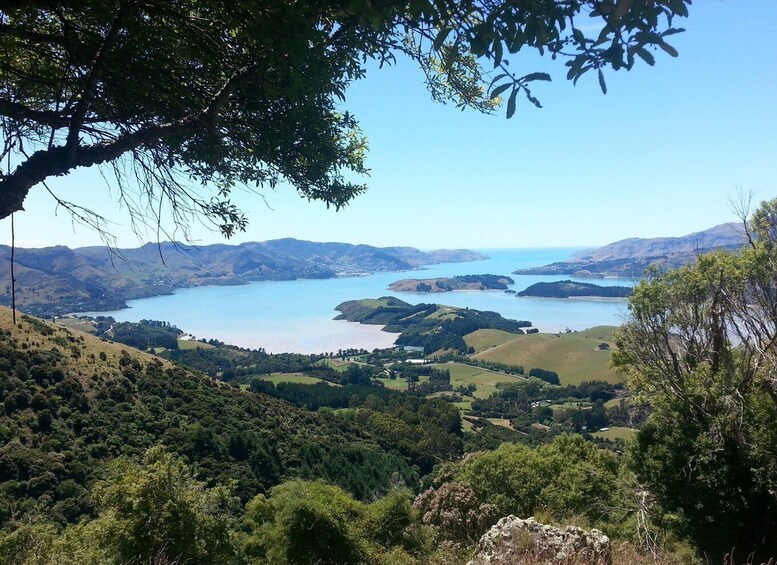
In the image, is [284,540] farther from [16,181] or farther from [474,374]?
[474,374]

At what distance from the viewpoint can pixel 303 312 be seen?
126 m

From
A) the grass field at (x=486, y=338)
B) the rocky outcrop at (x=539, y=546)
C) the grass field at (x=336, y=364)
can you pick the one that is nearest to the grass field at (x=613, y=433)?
the grass field at (x=336, y=364)

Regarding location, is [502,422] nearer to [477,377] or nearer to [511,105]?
[477,377]

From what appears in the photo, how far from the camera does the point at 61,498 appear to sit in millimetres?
20734

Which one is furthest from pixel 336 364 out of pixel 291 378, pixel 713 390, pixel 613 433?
pixel 713 390

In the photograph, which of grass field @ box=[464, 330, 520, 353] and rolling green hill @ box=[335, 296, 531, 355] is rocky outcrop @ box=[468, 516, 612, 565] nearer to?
grass field @ box=[464, 330, 520, 353]

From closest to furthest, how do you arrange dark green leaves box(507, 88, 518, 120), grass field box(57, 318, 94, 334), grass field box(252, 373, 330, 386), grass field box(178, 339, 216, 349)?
1. dark green leaves box(507, 88, 518, 120)
2. grass field box(252, 373, 330, 386)
3. grass field box(178, 339, 216, 349)
4. grass field box(57, 318, 94, 334)

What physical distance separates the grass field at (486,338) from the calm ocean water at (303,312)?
932cm

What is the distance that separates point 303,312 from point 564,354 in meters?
72.7

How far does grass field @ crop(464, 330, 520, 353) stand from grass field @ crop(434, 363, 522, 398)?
1063cm

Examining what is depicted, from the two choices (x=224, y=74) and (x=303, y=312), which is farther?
(x=303, y=312)

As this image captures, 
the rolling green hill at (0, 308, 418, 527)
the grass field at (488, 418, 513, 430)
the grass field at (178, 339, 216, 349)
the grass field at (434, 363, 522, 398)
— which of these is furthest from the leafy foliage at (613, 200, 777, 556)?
the grass field at (178, 339, 216, 349)

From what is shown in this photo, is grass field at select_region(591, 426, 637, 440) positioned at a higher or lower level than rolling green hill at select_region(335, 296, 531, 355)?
lower

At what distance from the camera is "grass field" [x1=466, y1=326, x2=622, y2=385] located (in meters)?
70.4
